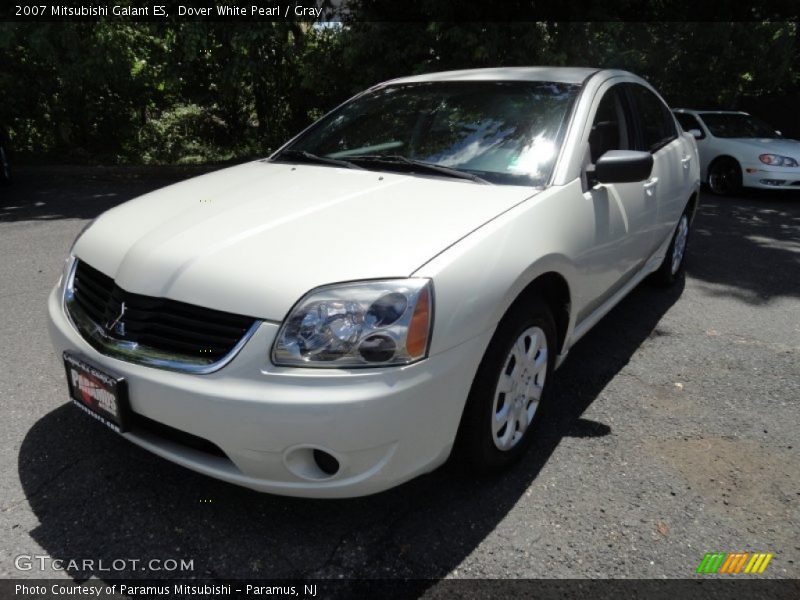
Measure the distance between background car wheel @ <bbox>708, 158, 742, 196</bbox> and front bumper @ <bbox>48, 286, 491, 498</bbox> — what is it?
913cm

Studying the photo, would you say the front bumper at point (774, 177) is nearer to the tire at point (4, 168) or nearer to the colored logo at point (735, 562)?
the colored logo at point (735, 562)

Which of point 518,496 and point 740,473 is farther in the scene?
point 740,473

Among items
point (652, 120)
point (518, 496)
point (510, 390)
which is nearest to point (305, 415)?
point (510, 390)

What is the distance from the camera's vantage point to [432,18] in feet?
30.0

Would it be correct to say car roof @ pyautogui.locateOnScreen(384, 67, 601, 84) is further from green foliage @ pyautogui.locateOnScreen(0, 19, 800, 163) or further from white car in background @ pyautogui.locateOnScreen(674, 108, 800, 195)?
white car in background @ pyautogui.locateOnScreen(674, 108, 800, 195)

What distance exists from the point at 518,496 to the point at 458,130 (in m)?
1.69

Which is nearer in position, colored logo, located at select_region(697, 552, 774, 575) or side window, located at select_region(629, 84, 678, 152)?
colored logo, located at select_region(697, 552, 774, 575)

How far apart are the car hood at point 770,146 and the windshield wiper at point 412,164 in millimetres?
8329

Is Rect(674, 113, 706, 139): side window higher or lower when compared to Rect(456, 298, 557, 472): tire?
higher

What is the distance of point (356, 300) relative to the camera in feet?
6.21

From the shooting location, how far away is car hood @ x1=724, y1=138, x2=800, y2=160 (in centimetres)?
930

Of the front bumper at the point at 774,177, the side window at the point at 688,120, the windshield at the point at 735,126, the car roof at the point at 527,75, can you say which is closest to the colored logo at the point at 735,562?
the car roof at the point at 527,75

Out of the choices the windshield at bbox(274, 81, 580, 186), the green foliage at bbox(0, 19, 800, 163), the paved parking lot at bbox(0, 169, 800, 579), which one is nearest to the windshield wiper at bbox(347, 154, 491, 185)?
the windshield at bbox(274, 81, 580, 186)

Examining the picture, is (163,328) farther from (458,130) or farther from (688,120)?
(688,120)
